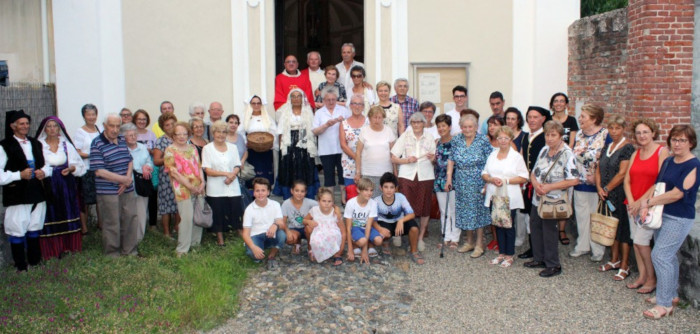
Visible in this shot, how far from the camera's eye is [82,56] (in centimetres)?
993

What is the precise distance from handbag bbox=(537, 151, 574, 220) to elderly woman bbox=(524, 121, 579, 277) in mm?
32

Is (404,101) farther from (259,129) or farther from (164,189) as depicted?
(164,189)

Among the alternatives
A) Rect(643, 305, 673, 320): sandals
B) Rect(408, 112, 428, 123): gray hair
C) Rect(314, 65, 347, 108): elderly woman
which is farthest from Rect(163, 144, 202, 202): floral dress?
Rect(643, 305, 673, 320): sandals

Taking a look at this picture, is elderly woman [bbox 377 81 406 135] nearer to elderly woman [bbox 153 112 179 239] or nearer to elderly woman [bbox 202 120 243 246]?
elderly woman [bbox 202 120 243 246]

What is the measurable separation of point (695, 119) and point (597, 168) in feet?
10.2

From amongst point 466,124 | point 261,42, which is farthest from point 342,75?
point 466,124

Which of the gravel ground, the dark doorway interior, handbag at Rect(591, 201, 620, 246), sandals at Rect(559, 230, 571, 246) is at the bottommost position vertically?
the gravel ground

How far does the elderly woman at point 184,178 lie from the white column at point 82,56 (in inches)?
125

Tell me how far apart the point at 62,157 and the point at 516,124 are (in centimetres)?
524

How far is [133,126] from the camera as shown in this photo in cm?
767

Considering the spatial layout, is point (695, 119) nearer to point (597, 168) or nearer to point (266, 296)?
point (597, 168)

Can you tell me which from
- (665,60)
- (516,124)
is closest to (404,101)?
(516,124)

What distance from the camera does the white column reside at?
988cm

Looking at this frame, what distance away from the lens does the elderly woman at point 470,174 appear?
738cm
